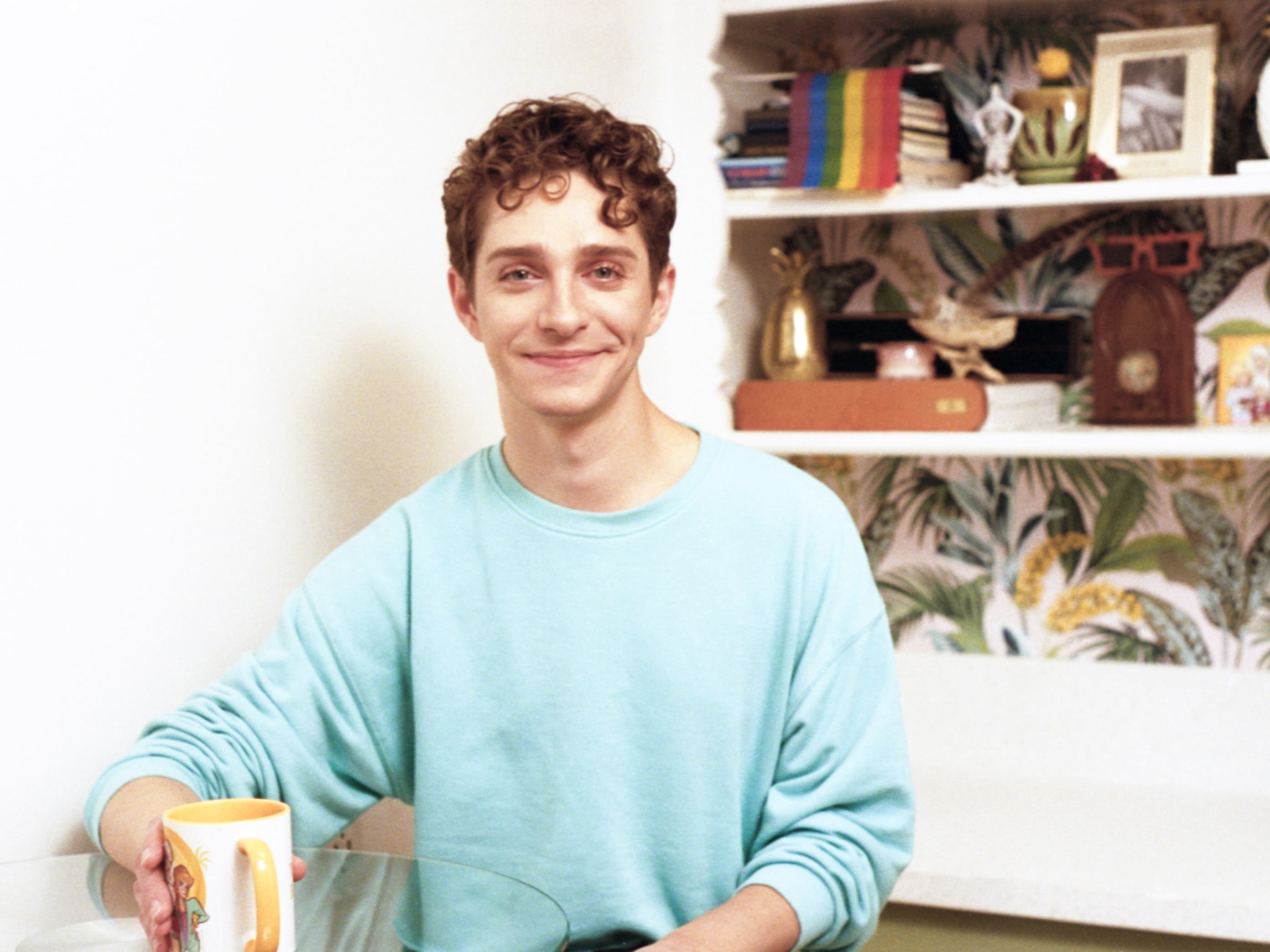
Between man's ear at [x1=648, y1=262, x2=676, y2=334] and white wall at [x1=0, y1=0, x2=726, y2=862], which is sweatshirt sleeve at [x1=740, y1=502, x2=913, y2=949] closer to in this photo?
man's ear at [x1=648, y1=262, x2=676, y2=334]

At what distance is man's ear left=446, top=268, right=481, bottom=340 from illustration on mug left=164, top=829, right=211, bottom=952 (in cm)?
59

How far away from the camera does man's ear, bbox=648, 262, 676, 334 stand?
4.18 feet

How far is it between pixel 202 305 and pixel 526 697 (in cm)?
46

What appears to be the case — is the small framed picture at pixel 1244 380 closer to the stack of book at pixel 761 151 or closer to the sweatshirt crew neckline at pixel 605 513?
the stack of book at pixel 761 151

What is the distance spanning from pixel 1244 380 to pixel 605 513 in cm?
132

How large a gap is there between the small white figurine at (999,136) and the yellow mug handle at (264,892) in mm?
1602

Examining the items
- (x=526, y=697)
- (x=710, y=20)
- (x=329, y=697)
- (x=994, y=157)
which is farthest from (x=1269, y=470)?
(x=329, y=697)

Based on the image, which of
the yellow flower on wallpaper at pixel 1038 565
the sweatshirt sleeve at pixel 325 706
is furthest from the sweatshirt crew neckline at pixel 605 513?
the yellow flower on wallpaper at pixel 1038 565

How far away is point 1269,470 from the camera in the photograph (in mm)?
2129

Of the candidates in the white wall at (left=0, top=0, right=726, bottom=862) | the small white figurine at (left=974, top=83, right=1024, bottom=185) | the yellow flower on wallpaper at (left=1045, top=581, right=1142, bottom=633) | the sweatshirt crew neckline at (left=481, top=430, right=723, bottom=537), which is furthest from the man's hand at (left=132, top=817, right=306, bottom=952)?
the yellow flower on wallpaper at (left=1045, top=581, right=1142, bottom=633)

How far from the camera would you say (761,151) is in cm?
211

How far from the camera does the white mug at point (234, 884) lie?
2.54 feet

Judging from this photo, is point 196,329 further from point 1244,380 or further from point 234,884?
point 1244,380

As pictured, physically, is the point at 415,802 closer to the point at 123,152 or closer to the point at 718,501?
the point at 718,501
